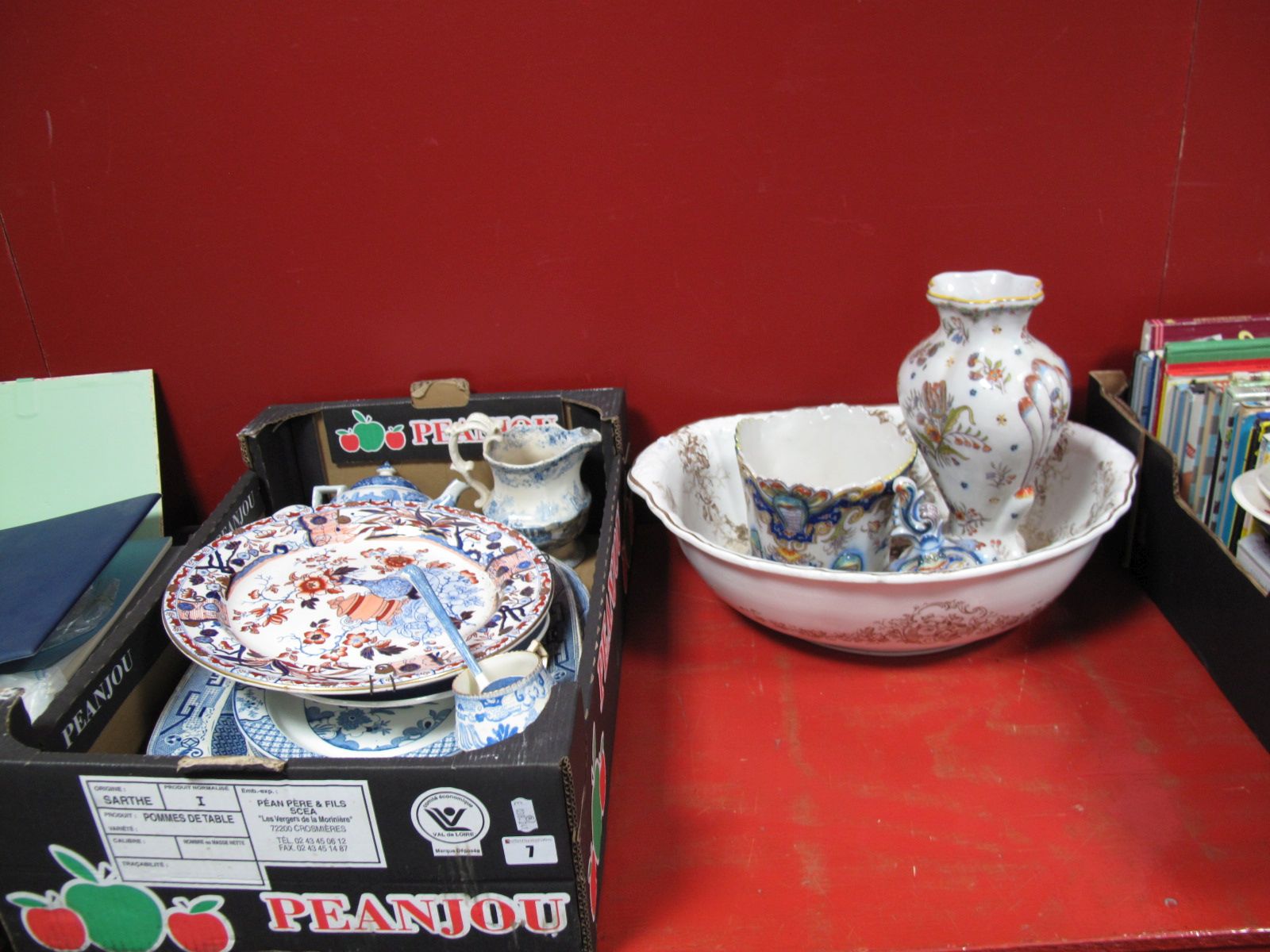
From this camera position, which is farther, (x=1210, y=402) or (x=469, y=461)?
(x=469, y=461)

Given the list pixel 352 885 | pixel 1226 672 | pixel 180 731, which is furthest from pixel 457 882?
pixel 1226 672

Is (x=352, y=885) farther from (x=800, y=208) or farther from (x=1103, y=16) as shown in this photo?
(x=1103, y=16)

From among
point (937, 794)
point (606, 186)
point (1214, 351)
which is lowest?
point (937, 794)

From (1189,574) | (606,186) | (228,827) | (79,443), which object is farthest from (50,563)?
(1189,574)

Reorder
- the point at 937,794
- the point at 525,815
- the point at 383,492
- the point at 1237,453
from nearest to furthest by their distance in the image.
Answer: the point at 525,815, the point at 937,794, the point at 1237,453, the point at 383,492

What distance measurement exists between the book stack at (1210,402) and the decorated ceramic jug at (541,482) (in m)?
0.55

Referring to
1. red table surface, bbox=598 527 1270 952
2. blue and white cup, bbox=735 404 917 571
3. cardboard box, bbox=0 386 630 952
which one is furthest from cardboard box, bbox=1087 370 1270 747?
cardboard box, bbox=0 386 630 952

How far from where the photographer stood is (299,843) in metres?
0.57

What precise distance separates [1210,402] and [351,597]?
779mm

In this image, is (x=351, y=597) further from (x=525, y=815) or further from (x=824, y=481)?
(x=824, y=481)

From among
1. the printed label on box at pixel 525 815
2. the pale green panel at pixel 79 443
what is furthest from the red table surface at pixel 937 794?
the pale green panel at pixel 79 443

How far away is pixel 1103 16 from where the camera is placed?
34.5 inches

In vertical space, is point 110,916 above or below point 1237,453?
below

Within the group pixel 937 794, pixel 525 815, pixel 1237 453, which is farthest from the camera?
pixel 1237 453
